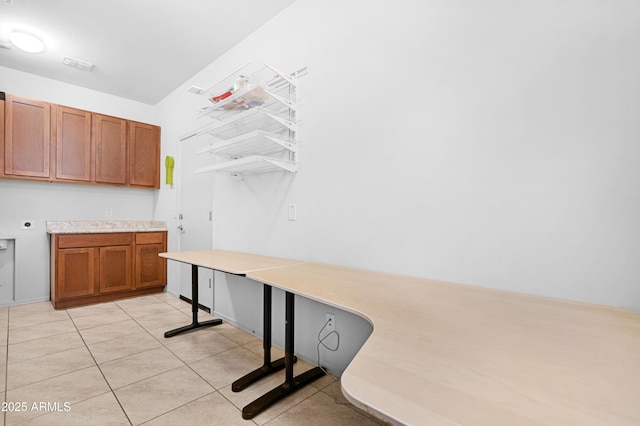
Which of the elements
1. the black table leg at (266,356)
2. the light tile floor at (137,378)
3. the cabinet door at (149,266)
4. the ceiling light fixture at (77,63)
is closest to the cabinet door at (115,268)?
Answer: the cabinet door at (149,266)

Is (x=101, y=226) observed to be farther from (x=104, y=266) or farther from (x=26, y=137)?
(x=26, y=137)

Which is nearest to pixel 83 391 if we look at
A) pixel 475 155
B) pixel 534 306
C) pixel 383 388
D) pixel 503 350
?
pixel 383 388

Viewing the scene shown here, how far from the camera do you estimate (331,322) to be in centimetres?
200

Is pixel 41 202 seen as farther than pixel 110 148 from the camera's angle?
No

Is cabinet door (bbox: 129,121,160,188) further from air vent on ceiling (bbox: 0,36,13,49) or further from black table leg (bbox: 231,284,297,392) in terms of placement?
black table leg (bbox: 231,284,297,392)

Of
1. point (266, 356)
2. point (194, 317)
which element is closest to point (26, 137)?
point (194, 317)

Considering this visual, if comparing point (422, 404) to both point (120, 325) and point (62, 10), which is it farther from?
point (62, 10)

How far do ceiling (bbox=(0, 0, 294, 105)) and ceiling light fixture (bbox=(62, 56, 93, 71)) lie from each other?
55 millimetres

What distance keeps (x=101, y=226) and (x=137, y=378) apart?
8.85 feet

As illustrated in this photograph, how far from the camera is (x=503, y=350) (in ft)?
2.33

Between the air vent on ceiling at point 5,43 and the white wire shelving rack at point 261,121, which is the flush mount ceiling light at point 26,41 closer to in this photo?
the air vent on ceiling at point 5,43

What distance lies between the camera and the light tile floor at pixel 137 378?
1530 mm

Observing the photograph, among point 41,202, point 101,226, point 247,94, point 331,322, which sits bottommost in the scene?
point 331,322

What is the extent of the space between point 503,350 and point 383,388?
1.20 feet
